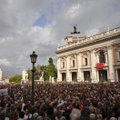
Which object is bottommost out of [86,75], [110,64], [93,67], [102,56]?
[86,75]

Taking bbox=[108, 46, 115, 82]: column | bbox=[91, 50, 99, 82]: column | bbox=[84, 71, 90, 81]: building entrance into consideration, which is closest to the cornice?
bbox=[108, 46, 115, 82]: column

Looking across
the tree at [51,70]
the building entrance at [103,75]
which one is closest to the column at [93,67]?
the building entrance at [103,75]

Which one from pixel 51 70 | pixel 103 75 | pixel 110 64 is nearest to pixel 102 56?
pixel 110 64

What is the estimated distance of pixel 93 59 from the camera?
6350 centimetres

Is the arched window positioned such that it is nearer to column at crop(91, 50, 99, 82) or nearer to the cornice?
column at crop(91, 50, 99, 82)

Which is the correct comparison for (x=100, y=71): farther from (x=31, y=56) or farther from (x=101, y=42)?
(x=31, y=56)

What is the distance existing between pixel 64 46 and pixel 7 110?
2580 inches

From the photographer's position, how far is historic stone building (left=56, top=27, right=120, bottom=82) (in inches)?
2260

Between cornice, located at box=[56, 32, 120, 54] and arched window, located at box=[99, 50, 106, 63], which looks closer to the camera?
cornice, located at box=[56, 32, 120, 54]

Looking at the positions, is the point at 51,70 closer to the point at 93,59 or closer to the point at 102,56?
the point at 93,59

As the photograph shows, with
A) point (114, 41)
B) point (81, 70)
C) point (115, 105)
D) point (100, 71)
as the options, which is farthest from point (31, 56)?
point (81, 70)

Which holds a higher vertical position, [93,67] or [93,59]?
[93,59]

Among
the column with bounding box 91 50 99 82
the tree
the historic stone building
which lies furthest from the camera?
the tree

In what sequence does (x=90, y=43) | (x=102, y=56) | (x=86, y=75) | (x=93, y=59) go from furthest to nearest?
(x=86, y=75)
(x=90, y=43)
(x=93, y=59)
(x=102, y=56)
